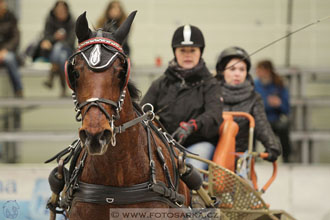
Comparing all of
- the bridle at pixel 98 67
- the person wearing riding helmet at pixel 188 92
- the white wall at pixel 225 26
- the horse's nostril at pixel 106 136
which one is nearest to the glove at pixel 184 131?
the person wearing riding helmet at pixel 188 92

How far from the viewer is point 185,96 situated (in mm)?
5008

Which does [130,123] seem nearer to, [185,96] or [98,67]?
[98,67]

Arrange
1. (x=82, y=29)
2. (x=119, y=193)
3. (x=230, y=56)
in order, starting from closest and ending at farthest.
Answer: (x=82, y=29) → (x=119, y=193) → (x=230, y=56)

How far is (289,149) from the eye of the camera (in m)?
8.60

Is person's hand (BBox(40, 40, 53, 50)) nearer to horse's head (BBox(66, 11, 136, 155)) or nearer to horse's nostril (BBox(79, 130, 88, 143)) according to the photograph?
horse's head (BBox(66, 11, 136, 155))

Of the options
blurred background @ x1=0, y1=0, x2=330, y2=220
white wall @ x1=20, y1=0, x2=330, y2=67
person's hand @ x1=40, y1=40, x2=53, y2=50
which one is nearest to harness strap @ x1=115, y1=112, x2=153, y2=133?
blurred background @ x1=0, y1=0, x2=330, y2=220

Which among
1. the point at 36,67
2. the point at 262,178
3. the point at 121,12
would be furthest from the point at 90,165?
the point at 36,67

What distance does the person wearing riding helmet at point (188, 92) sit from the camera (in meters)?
4.96

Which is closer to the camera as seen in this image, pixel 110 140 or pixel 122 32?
pixel 110 140

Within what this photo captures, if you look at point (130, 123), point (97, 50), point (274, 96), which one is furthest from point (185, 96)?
point (274, 96)

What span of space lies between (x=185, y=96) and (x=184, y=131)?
447mm

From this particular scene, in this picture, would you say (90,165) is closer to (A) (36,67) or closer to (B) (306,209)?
(B) (306,209)

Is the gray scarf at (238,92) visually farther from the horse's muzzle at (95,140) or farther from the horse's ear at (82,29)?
the horse's muzzle at (95,140)

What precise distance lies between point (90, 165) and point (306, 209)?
14.1 ft
